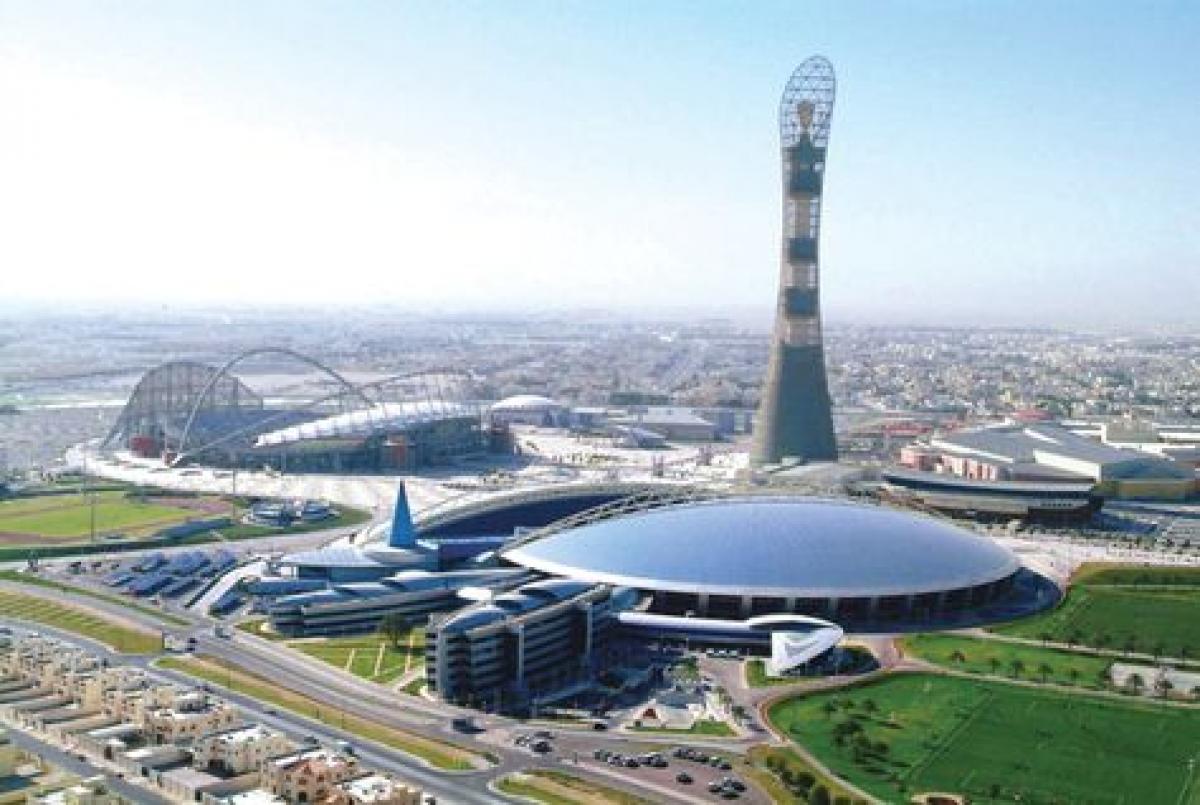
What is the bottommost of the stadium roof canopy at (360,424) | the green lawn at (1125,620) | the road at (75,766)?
the road at (75,766)

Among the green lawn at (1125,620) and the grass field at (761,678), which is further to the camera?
the green lawn at (1125,620)

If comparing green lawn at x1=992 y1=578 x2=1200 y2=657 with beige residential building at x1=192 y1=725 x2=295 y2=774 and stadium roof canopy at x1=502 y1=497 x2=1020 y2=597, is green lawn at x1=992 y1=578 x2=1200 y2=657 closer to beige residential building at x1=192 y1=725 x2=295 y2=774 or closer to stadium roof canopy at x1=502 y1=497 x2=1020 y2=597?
stadium roof canopy at x1=502 y1=497 x2=1020 y2=597


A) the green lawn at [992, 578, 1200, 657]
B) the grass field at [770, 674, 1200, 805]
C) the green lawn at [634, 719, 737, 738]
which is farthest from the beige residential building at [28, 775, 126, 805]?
the green lawn at [992, 578, 1200, 657]

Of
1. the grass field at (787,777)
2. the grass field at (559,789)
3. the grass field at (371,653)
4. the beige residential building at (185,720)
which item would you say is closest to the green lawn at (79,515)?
the grass field at (371,653)

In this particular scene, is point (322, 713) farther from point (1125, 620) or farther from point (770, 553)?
point (1125, 620)

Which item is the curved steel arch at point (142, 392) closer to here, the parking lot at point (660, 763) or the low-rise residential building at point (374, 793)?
the parking lot at point (660, 763)

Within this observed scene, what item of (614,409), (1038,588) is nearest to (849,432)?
(614,409)
